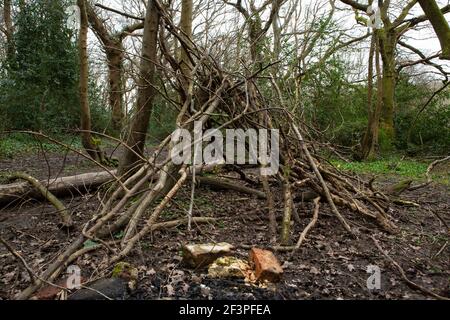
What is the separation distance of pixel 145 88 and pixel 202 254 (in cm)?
242

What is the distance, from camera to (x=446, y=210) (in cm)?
432

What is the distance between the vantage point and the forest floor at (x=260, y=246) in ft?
7.97

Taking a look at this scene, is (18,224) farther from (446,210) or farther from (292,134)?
(446,210)

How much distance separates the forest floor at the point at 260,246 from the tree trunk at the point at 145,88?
740 millimetres

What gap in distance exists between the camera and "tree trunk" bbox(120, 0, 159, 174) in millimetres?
4281

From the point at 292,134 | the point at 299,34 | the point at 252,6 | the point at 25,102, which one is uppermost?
the point at 252,6

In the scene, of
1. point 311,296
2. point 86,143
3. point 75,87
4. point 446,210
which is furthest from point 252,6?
point 311,296

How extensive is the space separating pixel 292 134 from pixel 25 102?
9.05 meters

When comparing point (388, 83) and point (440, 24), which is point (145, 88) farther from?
point (388, 83)

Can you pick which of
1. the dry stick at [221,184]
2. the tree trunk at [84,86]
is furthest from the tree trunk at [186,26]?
the tree trunk at [84,86]

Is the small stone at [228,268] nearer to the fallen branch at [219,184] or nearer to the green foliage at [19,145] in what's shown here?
the fallen branch at [219,184]

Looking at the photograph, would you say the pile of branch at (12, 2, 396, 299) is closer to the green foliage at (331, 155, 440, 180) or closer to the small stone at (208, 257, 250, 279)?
the small stone at (208, 257, 250, 279)

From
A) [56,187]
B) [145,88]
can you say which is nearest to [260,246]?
[145,88]

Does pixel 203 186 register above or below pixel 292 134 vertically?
below
